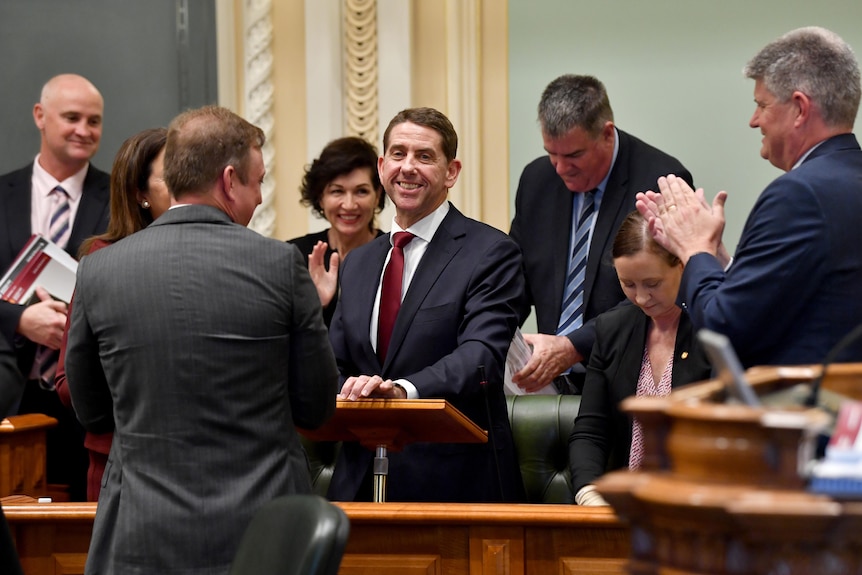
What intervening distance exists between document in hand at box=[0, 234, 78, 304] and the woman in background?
0.81m

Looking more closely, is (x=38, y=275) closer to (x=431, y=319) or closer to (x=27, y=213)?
(x=27, y=213)

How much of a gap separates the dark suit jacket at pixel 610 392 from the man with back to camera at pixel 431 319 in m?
0.24

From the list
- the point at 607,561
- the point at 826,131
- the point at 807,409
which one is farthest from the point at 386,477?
the point at 807,409

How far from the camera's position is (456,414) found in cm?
316

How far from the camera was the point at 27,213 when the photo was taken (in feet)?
16.7

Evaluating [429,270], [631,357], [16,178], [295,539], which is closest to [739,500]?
[295,539]

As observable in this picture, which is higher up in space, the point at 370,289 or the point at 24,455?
the point at 370,289

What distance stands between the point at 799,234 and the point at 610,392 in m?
1.08

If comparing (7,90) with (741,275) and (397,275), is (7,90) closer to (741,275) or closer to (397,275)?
(397,275)

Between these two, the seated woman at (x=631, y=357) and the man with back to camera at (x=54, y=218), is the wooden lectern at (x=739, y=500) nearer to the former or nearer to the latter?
the seated woman at (x=631, y=357)

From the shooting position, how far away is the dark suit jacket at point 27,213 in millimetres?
4988

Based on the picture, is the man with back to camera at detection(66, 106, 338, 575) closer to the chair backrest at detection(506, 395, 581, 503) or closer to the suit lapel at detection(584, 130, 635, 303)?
the chair backrest at detection(506, 395, 581, 503)

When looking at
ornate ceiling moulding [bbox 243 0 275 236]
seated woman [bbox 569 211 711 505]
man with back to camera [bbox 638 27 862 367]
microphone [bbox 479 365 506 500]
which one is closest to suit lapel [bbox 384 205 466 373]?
microphone [bbox 479 365 506 500]

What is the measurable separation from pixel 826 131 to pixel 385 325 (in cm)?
143
